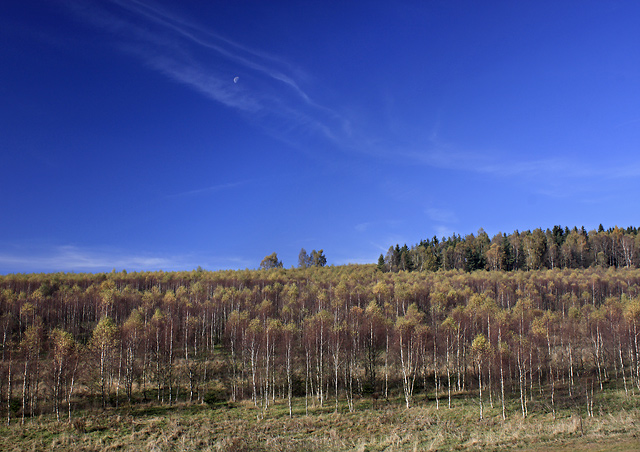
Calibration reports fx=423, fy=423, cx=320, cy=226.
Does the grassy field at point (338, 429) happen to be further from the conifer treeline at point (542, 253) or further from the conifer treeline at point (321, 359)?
the conifer treeline at point (542, 253)

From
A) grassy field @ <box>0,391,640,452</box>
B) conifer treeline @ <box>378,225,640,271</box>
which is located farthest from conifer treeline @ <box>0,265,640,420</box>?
conifer treeline @ <box>378,225,640,271</box>

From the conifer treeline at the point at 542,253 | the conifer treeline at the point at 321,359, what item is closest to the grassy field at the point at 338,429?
the conifer treeline at the point at 321,359

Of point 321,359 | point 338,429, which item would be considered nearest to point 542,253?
point 321,359

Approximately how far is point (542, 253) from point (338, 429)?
14490 cm

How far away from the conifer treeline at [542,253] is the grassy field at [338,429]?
11493 cm

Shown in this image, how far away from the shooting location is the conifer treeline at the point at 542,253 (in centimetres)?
16000

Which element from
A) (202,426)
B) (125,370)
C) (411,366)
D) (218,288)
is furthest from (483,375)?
(218,288)

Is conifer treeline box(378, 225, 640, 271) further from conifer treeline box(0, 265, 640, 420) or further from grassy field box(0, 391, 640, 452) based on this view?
grassy field box(0, 391, 640, 452)

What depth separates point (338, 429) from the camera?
1864 inches

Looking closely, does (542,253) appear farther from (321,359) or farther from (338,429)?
(338,429)

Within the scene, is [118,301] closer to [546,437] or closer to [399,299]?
[399,299]

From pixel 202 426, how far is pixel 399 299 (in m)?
69.3

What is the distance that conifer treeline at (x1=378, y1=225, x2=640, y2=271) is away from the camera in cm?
16000

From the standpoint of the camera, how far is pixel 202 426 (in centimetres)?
4784
